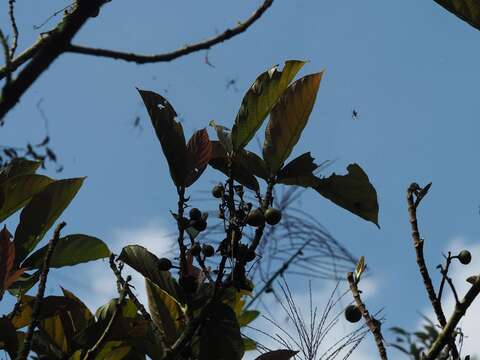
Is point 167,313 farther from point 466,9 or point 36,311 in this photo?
point 466,9

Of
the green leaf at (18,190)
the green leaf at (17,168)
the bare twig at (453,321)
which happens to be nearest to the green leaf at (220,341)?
the bare twig at (453,321)

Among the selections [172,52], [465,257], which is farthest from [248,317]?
[172,52]

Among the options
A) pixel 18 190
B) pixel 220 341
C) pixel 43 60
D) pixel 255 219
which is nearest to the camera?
pixel 43 60

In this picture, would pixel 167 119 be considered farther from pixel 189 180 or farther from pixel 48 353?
pixel 48 353

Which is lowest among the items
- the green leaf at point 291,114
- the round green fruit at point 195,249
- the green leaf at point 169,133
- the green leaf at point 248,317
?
the round green fruit at point 195,249

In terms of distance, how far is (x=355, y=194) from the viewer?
7.90ft

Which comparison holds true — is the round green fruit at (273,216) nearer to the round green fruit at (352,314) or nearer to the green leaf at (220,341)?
the green leaf at (220,341)

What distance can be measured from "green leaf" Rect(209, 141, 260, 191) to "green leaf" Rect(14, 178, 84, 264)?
42 centimetres

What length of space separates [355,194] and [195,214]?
485 millimetres

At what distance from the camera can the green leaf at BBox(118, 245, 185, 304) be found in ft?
7.92

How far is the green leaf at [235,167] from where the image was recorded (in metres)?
2.42

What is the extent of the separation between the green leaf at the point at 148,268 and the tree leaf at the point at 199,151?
303 millimetres

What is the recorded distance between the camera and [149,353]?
2.37 m

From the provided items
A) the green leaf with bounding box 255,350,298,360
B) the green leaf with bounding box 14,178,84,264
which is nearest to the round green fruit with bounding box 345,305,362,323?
the green leaf with bounding box 255,350,298,360
